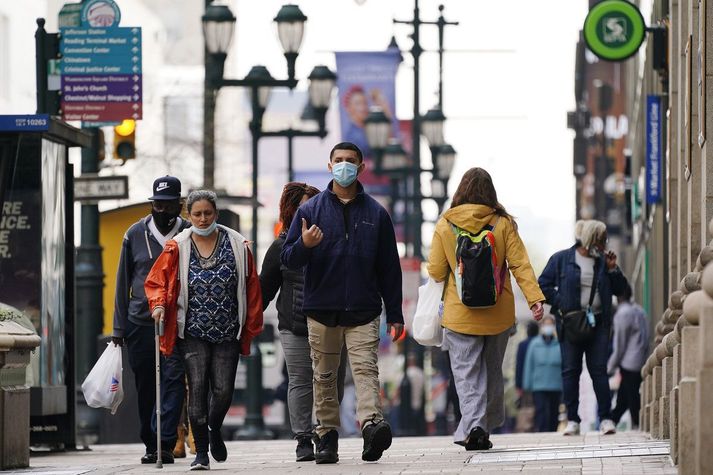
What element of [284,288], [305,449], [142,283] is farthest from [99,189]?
[305,449]

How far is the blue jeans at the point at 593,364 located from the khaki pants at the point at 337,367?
511 centimetres

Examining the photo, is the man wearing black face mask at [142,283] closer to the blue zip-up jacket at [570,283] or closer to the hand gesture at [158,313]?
the hand gesture at [158,313]

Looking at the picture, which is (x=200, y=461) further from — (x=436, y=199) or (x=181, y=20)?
(x=181, y=20)

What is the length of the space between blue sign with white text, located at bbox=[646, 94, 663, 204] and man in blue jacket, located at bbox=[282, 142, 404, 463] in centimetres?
1499

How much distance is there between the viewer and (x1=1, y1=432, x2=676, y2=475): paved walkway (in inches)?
432

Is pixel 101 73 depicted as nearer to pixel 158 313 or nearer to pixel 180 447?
pixel 180 447

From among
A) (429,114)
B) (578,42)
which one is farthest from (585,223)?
(578,42)

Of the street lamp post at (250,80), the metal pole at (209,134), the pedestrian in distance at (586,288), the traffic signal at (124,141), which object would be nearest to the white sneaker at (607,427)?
the pedestrian in distance at (586,288)

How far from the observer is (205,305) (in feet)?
39.5

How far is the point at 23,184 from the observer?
15.5 m

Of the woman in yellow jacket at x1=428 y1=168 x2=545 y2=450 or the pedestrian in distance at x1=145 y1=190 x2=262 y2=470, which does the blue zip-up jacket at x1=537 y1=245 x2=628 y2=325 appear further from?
the pedestrian in distance at x1=145 y1=190 x2=262 y2=470

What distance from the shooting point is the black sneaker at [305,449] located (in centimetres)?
1273

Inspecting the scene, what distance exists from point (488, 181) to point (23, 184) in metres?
4.17

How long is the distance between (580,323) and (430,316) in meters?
3.61
